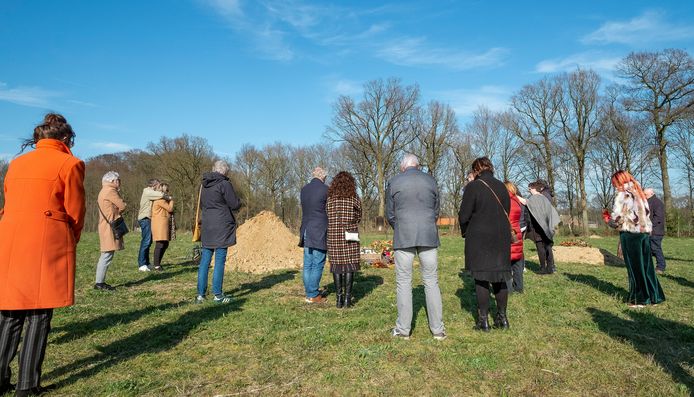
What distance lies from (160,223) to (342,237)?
18.2 feet

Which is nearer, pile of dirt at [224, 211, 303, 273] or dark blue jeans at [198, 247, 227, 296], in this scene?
dark blue jeans at [198, 247, 227, 296]

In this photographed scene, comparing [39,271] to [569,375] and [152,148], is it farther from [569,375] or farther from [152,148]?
[152,148]

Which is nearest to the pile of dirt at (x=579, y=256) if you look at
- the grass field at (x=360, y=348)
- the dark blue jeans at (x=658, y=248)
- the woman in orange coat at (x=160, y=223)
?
the dark blue jeans at (x=658, y=248)

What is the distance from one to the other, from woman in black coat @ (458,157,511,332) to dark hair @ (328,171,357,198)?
1.94m

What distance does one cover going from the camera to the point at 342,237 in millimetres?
6691

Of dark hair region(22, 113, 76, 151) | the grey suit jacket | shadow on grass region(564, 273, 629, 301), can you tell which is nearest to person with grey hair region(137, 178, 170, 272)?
dark hair region(22, 113, 76, 151)

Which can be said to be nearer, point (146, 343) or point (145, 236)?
point (146, 343)

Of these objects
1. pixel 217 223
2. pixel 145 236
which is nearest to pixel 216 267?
pixel 217 223

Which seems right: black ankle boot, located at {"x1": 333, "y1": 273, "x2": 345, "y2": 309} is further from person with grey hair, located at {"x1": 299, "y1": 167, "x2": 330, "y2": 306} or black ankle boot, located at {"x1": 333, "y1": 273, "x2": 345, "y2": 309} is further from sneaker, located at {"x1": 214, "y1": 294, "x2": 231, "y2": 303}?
sneaker, located at {"x1": 214, "y1": 294, "x2": 231, "y2": 303}

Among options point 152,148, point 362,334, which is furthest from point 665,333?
point 152,148

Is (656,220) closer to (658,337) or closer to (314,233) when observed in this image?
(658,337)

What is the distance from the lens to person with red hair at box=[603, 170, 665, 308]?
659cm

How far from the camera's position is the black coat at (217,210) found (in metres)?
6.81

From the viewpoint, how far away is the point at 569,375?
3.96m
